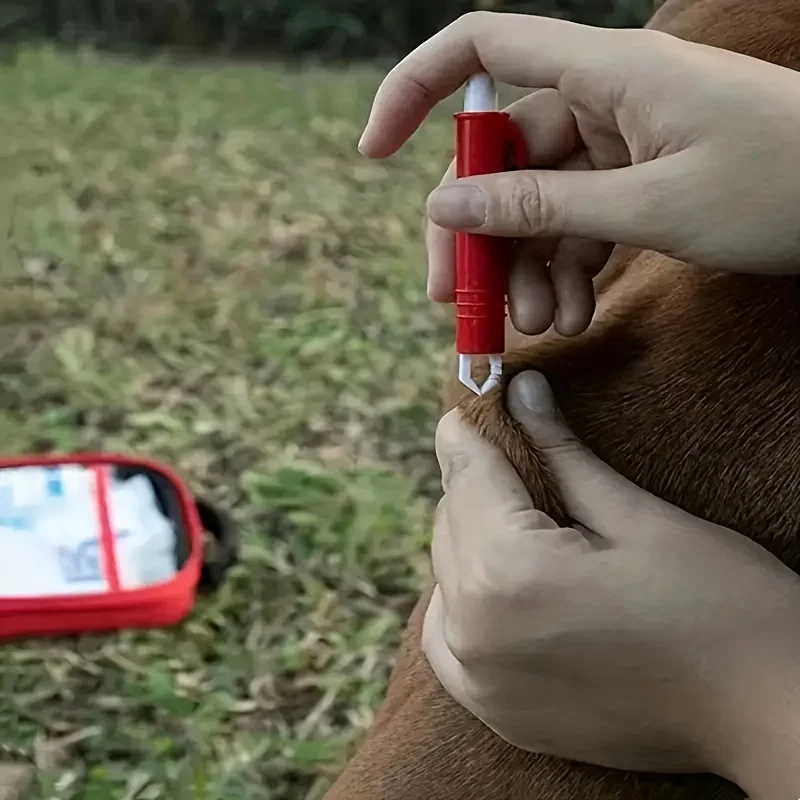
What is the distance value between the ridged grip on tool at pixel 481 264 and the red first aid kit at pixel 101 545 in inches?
29.4

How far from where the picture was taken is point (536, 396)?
0.65 m

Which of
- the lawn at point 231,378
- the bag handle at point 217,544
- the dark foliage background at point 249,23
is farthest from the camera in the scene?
the dark foliage background at point 249,23

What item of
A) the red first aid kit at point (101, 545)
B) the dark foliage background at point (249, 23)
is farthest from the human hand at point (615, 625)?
the dark foliage background at point (249, 23)

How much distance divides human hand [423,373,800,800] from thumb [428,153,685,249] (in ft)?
0.31

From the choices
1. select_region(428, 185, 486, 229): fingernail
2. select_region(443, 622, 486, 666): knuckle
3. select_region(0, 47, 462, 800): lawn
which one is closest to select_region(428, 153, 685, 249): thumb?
select_region(428, 185, 486, 229): fingernail

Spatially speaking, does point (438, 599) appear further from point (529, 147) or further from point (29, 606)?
point (29, 606)

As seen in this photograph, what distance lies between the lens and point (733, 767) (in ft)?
2.00

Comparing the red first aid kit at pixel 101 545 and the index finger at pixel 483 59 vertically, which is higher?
the index finger at pixel 483 59

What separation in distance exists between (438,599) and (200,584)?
676mm

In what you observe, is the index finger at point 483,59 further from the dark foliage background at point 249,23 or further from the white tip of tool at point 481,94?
the dark foliage background at point 249,23

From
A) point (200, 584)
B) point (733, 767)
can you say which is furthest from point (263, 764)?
point (733, 767)

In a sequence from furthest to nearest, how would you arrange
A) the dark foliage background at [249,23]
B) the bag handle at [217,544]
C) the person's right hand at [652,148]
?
the dark foliage background at [249,23], the bag handle at [217,544], the person's right hand at [652,148]

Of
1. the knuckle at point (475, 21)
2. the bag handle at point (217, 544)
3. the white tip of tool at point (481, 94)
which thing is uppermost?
the knuckle at point (475, 21)

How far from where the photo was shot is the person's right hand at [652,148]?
1.89ft
